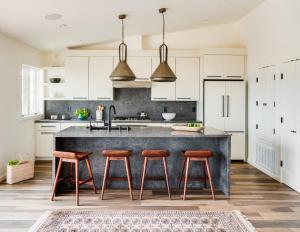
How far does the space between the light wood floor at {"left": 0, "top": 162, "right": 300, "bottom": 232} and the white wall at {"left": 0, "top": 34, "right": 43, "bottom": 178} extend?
85 cm

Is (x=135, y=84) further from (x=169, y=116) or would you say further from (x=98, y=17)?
(x=98, y=17)

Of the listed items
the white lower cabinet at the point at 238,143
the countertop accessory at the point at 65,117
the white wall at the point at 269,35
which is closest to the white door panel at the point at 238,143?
the white lower cabinet at the point at 238,143

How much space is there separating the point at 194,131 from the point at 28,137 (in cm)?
383

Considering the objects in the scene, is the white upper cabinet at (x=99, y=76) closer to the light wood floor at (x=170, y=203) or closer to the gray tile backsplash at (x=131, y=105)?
the gray tile backsplash at (x=131, y=105)

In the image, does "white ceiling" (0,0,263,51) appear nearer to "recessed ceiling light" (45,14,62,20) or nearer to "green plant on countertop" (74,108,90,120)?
"recessed ceiling light" (45,14,62,20)

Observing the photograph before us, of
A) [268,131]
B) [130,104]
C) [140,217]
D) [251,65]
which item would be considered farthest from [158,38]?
[140,217]

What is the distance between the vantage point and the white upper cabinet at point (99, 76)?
782 centimetres

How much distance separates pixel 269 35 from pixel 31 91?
531 cm

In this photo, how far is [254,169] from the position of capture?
22.7 ft

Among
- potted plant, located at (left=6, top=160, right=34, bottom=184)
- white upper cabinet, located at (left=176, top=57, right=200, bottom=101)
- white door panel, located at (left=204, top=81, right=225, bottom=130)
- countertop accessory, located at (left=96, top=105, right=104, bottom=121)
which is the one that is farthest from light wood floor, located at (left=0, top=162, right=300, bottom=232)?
white upper cabinet, located at (left=176, top=57, right=200, bottom=101)

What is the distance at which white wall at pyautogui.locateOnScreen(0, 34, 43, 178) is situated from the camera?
5.86 m

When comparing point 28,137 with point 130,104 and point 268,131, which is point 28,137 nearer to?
point 130,104

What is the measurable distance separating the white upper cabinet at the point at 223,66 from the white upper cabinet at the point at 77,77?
278cm

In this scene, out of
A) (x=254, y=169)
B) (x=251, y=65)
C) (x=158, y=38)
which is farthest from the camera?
(x=158, y=38)
